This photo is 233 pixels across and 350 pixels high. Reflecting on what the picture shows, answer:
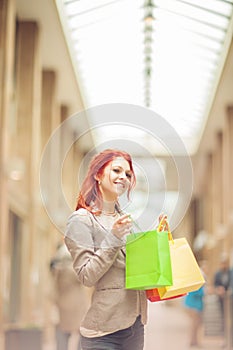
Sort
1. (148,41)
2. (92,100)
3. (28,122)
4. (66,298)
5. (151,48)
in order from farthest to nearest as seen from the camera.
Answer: (92,100) → (151,48) → (148,41) → (28,122) → (66,298)

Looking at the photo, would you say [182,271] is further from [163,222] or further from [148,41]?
[148,41]

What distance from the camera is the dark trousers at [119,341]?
8.78 feet

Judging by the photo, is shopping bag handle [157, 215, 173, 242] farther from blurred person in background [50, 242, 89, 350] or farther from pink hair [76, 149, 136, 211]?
blurred person in background [50, 242, 89, 350]

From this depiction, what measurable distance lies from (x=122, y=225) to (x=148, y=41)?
2251 cm

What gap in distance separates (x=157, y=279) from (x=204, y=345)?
443 inches

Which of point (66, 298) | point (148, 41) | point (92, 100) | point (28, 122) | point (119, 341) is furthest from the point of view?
point (92, 100)

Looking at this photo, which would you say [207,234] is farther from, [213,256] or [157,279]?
[157,279]

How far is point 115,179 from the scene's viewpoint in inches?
107

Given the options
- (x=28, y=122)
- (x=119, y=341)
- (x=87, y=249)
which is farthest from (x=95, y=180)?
(x=28, y=122)

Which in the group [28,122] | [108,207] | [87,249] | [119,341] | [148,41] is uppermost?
[148,41]

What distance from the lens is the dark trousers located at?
2.68 meters

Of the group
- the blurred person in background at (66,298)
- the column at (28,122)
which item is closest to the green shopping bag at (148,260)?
the blurred person in background at (66,298)

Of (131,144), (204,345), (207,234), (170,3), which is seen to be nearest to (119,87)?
(170,3)

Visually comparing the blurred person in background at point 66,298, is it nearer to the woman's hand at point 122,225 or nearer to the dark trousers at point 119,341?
the dark trousers at point 119,341
